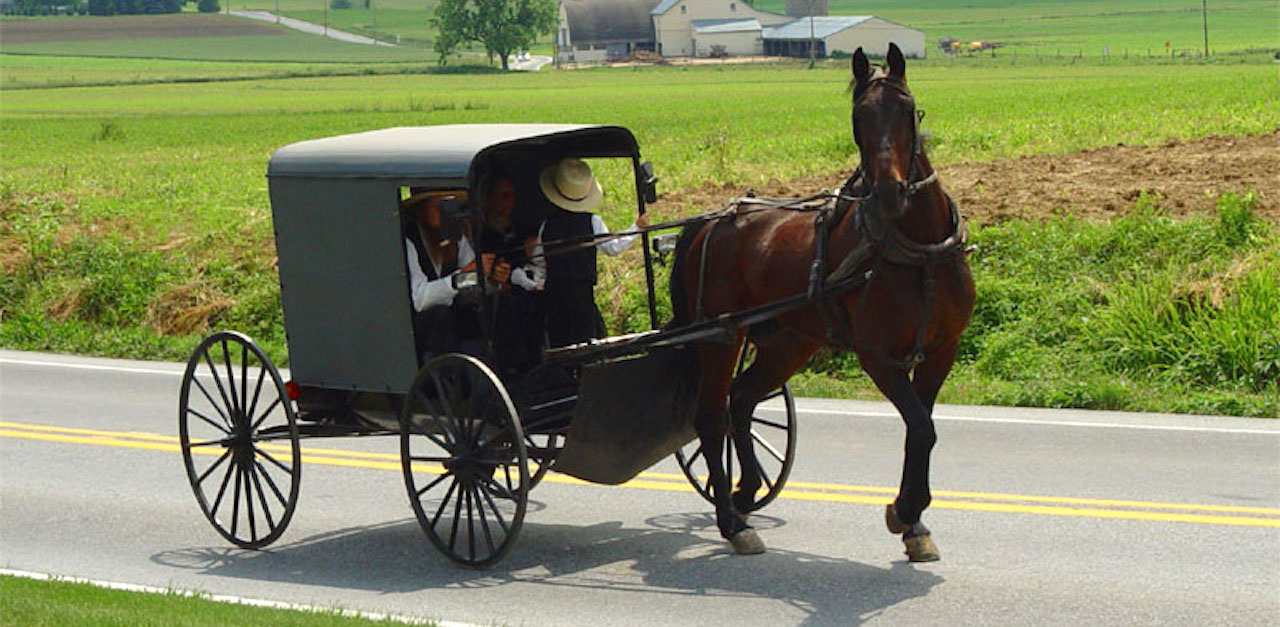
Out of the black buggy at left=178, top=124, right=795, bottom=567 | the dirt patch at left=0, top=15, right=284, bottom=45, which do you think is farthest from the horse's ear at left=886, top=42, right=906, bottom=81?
the dirt patch at left=0, top=15, right=284, bottom=45

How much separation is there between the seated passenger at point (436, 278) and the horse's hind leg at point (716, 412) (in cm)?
124

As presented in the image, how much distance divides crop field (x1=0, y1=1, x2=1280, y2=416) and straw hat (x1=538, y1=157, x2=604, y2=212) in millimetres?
4215

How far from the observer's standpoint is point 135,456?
13375 mm

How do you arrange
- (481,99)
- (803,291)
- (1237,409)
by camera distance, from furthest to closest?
(481,99) → (1237,409) → (803,291)

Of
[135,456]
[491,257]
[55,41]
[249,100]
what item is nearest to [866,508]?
[491,257]

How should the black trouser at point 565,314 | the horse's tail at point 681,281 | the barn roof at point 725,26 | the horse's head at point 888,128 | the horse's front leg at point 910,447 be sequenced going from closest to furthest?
the horse's head at point 888,128
the horse's front leg at point 910,447
the horse's tail at point 681,281
the black trouser at point 565,314
the barn roof at point 725,26

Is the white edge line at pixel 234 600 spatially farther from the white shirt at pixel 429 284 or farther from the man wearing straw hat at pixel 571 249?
the man wearing straw hat at pixel 571 249

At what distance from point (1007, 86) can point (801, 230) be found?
181 ft

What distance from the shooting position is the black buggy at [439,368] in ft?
31.1

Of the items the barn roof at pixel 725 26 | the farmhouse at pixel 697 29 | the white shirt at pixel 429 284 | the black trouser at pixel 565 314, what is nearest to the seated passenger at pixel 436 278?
the white shirt at pixel 429 284

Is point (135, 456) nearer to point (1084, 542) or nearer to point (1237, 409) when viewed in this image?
point (1084, 542)

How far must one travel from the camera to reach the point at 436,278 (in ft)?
33.5

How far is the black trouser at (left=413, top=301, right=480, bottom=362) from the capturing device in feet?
32.7

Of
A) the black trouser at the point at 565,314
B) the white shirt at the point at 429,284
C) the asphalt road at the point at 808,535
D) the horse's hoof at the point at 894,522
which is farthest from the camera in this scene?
the black trouser at the point at 565,314
